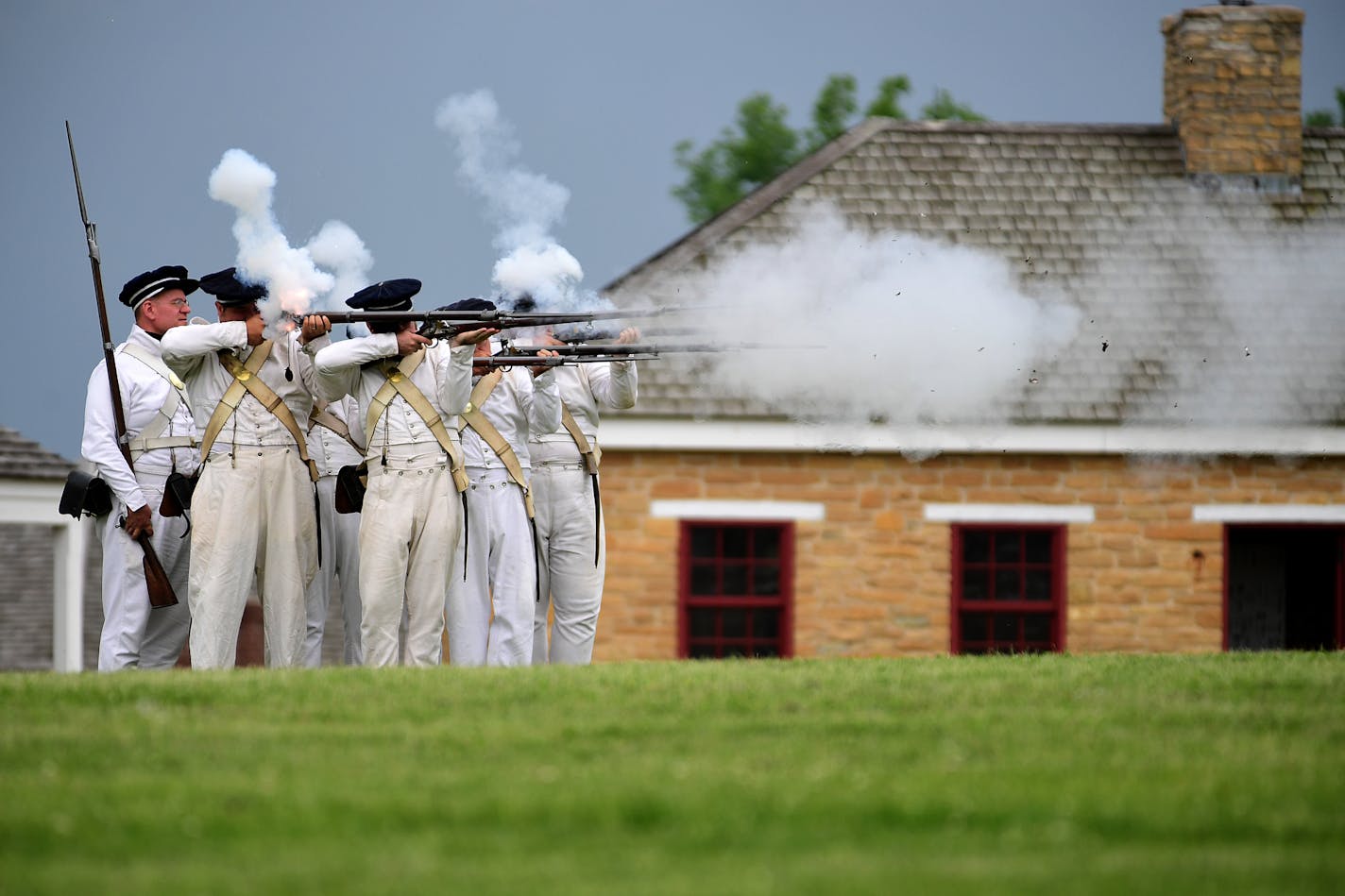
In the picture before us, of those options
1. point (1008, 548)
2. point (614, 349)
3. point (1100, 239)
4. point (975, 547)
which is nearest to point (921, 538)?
point (975, 547)

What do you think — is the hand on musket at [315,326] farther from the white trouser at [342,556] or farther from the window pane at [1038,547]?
the window pane at [1038,547]

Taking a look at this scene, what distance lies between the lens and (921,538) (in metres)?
17.0

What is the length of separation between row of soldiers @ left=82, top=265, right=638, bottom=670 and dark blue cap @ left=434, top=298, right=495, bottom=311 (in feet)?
0.04

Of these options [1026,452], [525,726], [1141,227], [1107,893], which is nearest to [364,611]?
[525,726]

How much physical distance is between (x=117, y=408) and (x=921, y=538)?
8926mm

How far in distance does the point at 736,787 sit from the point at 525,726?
1260 mm

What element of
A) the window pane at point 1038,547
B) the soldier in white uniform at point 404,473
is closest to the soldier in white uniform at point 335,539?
the soldier in white uniform at point 404,473

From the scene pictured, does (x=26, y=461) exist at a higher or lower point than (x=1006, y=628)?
higher

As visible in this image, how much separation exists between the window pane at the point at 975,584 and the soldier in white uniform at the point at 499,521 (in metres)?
7.39

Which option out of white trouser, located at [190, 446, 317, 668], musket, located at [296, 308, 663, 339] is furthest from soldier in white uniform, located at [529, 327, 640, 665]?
white trouser, located at [190, 446, 317, 668]

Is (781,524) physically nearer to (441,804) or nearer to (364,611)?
(364,611)

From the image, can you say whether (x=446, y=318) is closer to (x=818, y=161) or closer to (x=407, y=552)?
(x=407, y=552)

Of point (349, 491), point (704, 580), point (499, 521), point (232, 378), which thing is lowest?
point (704, 580)

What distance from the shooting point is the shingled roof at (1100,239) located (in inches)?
672
